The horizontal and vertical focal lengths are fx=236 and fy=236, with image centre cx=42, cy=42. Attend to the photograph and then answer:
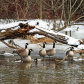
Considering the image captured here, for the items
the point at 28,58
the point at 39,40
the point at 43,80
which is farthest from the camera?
the point at 39,40

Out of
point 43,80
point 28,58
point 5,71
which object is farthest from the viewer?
point 28,58

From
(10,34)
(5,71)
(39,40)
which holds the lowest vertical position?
(39,40)

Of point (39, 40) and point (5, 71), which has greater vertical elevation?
point (5, 71)

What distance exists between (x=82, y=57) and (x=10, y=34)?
136 inches

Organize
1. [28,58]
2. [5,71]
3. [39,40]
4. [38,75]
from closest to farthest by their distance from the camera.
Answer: [38,75] < [5,71] < [28,58] < [39,40]

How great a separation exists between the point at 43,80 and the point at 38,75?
0.70 meters

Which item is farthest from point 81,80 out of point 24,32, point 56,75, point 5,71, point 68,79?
point 24,32

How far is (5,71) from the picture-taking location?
7.48m

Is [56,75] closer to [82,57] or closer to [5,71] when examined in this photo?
[5,71]

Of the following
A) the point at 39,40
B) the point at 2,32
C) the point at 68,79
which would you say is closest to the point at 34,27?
the point at 2,32

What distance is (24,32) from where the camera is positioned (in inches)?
387

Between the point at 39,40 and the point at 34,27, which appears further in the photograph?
the point at 39,40

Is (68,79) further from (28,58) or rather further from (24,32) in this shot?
(24,32)

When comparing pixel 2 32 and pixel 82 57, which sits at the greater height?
pixel 2 32
